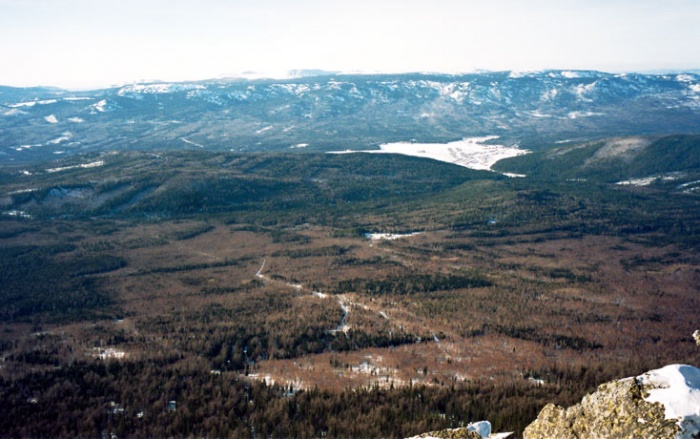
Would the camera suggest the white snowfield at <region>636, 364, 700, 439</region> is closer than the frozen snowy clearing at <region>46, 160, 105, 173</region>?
Yes

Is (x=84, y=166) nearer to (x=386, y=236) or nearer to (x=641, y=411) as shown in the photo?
(x=386, y=236)

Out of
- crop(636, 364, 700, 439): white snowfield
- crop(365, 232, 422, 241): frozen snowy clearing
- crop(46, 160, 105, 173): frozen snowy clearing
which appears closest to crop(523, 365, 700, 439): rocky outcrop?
crop(636, 364, 700, 439): white snowfield

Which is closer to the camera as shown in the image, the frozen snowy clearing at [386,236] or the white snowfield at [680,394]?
the white snowfield at [680,394]

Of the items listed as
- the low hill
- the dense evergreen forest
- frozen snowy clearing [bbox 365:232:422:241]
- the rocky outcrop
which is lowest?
frozen snowy clearing [bbox 365:232:422:241]

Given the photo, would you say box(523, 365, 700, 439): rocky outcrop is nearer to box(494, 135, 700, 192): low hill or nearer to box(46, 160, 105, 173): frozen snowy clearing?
box(494, 135, 700, 192): low hill

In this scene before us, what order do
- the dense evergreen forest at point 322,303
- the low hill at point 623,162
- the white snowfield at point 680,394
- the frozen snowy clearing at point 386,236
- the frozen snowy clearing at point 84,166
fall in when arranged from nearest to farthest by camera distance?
1. the white snowfield at point 680,394
2. the dense evergreen forest at point 322,303
3. the frozen snowy clearing at point 386,236
4. the frozen snowy clearing at point 84,166
5. the low hill at point 623,162

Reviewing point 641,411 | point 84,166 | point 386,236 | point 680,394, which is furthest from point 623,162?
point 641,411

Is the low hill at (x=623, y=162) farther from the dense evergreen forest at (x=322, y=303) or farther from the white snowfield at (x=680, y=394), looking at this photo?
the white snowfield at (x=680, y=394)

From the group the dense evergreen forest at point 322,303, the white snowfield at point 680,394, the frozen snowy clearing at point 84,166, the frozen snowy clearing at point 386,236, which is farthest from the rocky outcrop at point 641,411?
the frozen snowy clearing at point 84,166
